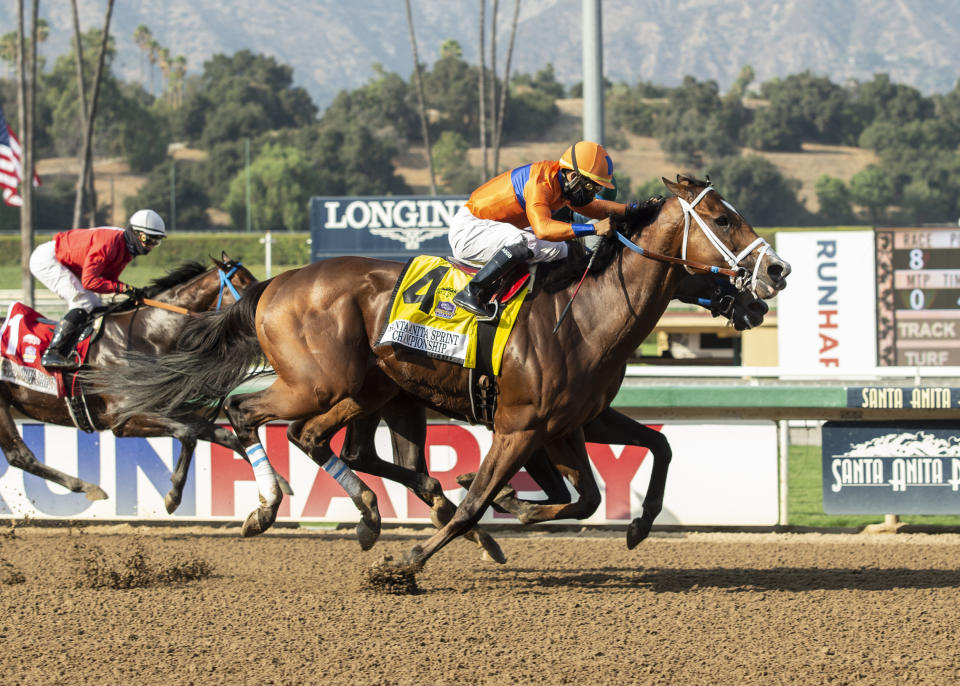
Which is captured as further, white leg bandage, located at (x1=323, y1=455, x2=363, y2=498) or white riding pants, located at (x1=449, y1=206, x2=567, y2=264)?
white leg bandage, located at (x1=323, y1=455, x2=363, y2=498)

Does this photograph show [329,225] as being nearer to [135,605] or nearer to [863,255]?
[863,255]

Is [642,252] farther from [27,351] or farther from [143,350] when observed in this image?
[27,351]

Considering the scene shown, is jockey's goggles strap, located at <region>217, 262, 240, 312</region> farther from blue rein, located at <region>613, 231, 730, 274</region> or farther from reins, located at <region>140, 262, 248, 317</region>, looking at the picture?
blue rein, located at <region>613, 231, 730, 274</region>

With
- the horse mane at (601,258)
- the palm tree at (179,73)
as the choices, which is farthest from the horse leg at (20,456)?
the palm tree at (179,73)

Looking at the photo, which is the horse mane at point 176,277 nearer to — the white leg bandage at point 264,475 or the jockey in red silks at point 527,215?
the white leg bandage at point 264,475

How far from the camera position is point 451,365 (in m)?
5.59

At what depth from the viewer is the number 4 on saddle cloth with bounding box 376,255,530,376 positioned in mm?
5465

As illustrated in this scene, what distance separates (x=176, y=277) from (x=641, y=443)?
3305 millimetres

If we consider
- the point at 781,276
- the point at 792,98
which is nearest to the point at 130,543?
the point at 781,276

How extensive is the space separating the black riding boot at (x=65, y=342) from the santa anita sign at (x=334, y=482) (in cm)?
103

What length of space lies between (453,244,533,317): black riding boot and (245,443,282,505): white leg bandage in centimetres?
132

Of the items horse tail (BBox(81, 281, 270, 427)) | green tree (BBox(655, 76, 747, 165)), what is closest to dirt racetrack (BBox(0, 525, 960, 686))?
horse tail (BBox(81, 281, 270, 427))

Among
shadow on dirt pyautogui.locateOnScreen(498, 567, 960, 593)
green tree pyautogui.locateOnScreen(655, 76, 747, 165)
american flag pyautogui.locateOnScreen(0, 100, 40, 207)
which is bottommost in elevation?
shadow on dirt pyautogui.locateOnScreen(498, 567, 960, 593)

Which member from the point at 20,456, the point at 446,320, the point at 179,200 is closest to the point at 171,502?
the point at 20,456
